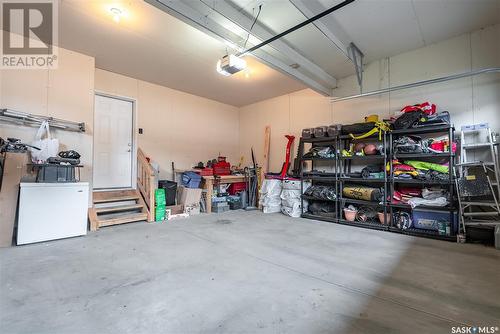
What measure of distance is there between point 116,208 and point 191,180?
5.35ft

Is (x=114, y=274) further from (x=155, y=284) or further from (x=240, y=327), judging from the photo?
(x=240, y=327)

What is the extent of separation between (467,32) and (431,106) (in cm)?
115

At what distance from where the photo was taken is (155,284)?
6.55 feet

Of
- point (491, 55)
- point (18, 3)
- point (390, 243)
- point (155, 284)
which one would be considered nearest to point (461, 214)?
point (390, 243)

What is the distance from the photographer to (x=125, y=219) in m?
4.14

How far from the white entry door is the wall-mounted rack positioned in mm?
685

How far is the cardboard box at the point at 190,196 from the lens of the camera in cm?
512


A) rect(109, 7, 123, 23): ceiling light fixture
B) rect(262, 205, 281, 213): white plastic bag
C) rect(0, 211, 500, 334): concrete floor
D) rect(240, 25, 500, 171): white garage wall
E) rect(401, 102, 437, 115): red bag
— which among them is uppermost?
rect(109, 7, 123, 23): ceiling light fixture

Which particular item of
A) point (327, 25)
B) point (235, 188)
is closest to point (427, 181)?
point (327, 25)

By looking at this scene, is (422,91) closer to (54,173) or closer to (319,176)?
(319,176)

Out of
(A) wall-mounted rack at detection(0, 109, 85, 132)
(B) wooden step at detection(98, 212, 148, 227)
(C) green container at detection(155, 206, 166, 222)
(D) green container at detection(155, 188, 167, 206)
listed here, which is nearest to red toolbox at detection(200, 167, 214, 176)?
(D) green container at detection(155, 188, 167, 206)

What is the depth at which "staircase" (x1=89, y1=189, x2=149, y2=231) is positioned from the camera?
3.92 m

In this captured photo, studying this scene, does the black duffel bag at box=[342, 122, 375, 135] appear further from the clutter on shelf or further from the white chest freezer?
the white chest freezer

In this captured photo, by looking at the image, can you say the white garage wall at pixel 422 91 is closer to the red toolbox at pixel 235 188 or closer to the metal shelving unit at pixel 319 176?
the metal shelving unit at pixel 319 176
